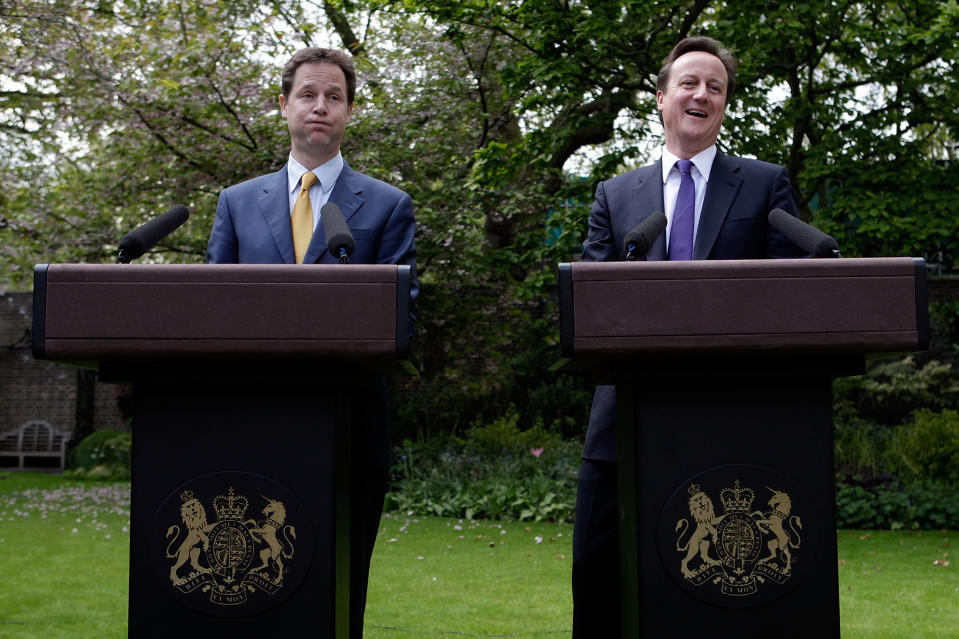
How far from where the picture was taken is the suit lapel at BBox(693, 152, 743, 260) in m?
2.10

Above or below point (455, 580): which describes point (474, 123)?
above

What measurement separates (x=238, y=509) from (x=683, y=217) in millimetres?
1241

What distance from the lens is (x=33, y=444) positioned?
1436 centimetres

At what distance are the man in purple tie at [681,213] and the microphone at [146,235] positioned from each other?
3.34 feet

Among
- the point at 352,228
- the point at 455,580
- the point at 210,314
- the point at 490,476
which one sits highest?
the point at 352,228

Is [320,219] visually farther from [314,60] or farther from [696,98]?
[696,98]

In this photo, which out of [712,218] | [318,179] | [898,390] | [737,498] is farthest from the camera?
[898,390]

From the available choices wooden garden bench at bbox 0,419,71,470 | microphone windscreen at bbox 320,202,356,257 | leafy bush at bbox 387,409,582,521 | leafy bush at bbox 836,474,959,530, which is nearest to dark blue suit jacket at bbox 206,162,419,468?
microphone windscreen at bbox 320,202,356,257

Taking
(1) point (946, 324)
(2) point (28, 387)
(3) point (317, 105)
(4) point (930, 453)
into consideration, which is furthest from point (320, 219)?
(2) point (28, 387)

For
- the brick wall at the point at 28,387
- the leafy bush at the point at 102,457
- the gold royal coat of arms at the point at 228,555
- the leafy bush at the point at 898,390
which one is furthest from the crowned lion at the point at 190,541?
the brick wall at the point at 28,387

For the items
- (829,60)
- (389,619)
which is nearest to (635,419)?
(389,619)

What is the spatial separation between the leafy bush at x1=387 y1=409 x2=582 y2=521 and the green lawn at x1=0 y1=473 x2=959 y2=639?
309 millimetres

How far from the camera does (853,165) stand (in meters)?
7.18

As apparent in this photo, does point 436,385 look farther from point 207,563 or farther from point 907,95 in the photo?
point 207,563
